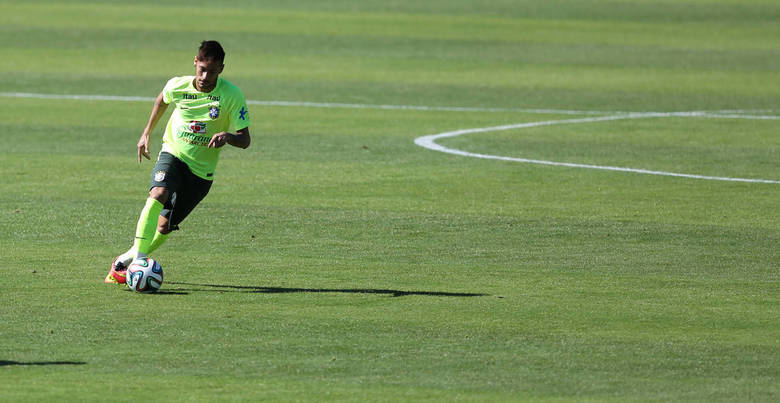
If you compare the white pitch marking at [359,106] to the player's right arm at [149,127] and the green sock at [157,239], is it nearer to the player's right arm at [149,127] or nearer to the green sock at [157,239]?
the player's right arm at [149,127]

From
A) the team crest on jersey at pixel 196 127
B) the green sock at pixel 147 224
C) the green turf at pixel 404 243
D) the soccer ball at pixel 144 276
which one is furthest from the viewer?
the team crest on jersey at pixel 196 127

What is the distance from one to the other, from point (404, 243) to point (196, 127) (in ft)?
7.11

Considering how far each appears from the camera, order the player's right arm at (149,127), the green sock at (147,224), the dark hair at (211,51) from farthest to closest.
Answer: the player's right arm at (149,127)
the green sock at (147,224)
the dark hair at (211,51)

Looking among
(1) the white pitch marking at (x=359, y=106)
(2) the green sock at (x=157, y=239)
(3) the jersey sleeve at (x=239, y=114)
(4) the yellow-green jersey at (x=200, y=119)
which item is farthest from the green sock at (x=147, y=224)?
(1) the white pitch marking at (x=359, y=106)

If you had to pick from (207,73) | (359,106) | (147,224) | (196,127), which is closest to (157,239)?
(147,224)

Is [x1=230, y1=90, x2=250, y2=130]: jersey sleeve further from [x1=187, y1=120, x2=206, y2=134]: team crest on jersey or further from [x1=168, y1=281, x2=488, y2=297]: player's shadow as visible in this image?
[x1=168, y1=281, x2=488, y2=297]: player's shadow

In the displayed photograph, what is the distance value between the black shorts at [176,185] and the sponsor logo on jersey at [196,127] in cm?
23

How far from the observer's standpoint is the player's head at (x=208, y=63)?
30.3ft

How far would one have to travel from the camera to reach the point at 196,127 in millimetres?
9578

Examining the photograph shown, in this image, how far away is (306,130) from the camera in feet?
56.9

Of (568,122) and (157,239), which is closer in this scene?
(157,239)

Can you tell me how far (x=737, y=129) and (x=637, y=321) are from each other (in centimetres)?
988

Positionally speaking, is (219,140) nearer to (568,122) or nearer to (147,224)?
(147,224)

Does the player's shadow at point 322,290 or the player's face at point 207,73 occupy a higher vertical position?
the player's face at point 207,73
